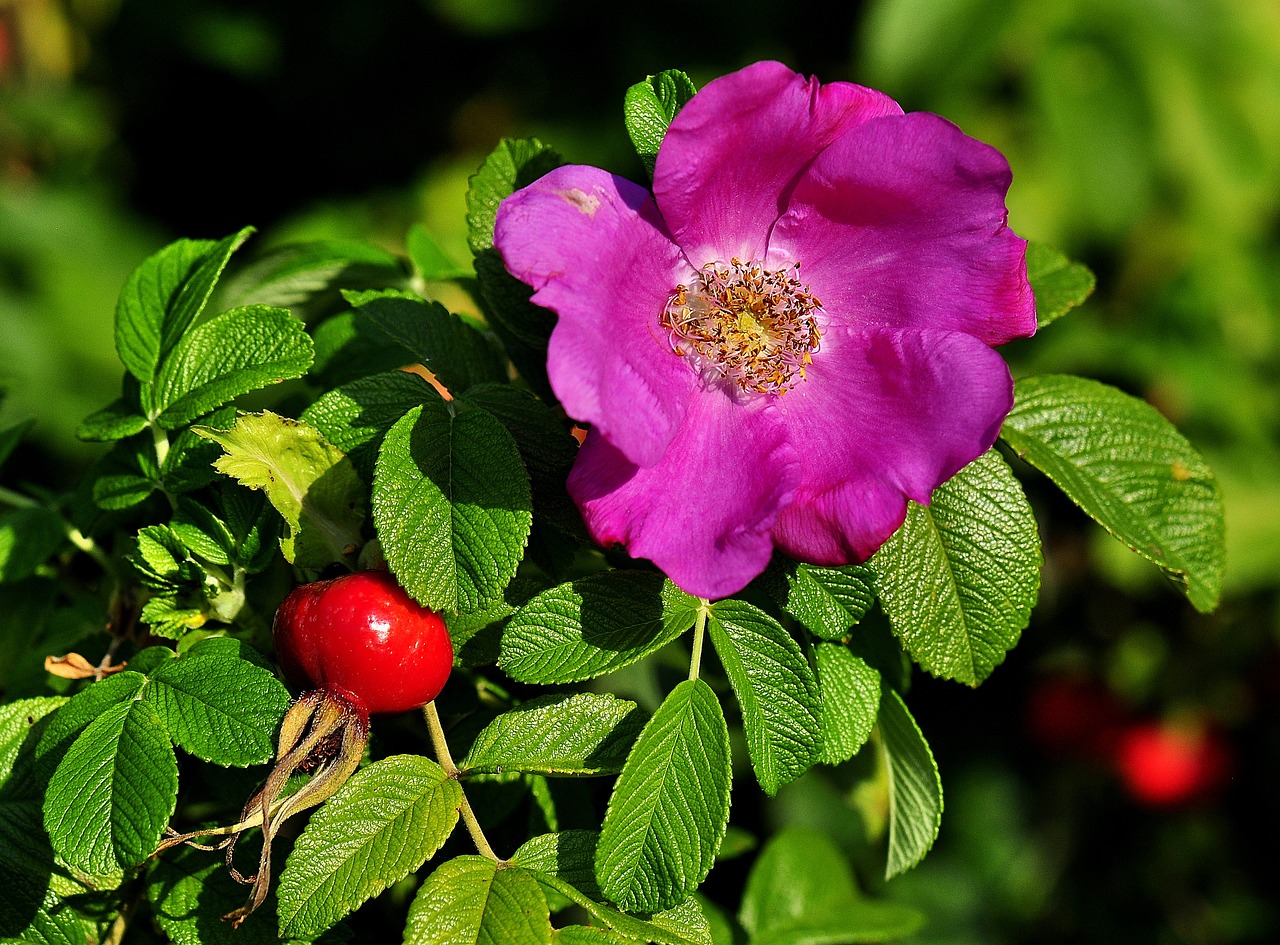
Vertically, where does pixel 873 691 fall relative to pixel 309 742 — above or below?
below

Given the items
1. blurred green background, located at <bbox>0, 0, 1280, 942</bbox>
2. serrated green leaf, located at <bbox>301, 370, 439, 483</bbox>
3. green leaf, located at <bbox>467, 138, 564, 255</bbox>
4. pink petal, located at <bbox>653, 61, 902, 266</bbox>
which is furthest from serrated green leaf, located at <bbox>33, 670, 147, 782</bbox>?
blurred green background, located at <bbox>0, 0, 1280, 942</bbox>

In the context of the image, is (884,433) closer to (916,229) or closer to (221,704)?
(916,229)

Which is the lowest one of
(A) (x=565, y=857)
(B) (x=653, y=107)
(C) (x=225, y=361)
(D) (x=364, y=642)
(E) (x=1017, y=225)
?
(E) (x=1017, y=225)

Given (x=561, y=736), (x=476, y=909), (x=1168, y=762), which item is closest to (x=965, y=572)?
(x=561, y=736)

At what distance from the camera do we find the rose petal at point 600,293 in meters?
0.82

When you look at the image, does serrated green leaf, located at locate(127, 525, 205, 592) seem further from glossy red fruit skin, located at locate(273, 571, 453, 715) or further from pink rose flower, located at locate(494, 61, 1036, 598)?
pink rose flower, located at locate(494, 61, 1036, 598)

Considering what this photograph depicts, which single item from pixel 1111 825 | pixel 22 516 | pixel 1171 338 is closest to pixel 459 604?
pixel 22 516

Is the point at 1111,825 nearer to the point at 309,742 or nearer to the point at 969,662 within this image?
the point at 969,662

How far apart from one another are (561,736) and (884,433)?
1.10 feet

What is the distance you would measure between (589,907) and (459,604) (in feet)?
0.76

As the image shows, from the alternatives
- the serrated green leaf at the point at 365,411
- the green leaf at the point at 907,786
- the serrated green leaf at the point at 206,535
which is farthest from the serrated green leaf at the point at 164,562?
the green leaf at the point at 907,786

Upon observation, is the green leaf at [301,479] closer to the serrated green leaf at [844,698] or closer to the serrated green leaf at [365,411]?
the serrated green leaf at [365,411]

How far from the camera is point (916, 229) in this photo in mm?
943

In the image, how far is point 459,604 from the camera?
2.72 ft
